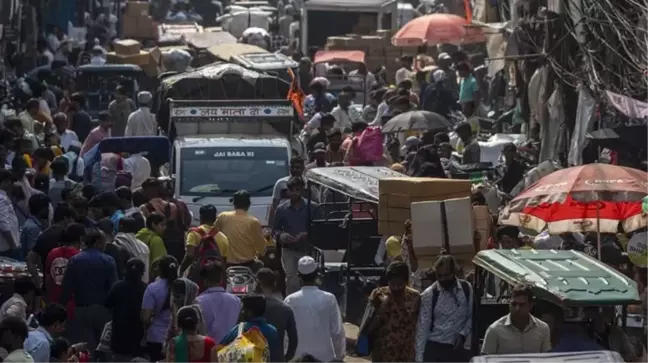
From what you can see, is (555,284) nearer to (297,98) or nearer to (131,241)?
(131,241)

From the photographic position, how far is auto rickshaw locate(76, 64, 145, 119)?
102 feet

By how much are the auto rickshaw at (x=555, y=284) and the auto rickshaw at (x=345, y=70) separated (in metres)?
20.1

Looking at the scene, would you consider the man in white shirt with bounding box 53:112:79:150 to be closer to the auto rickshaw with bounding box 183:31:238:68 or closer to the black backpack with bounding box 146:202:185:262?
the black backpack with bounding box 146:202:185:262

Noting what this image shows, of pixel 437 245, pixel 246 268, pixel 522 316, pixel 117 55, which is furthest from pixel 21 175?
pixel 117 55

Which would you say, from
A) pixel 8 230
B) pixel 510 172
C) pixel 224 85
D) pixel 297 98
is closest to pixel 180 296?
pixel 8 230

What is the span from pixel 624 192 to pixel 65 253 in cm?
466

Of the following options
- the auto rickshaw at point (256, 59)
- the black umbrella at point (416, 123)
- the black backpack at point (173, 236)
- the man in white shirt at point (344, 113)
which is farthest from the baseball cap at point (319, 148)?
the auto rickshaw at point (256, 59)

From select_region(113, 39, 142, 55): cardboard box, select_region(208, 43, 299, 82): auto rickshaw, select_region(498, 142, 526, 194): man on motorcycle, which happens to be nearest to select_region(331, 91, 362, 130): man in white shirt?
select_region(208, 43, 299, 82): auto rickshaw

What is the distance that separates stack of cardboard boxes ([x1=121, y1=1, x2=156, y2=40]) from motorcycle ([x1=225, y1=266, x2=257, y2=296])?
31988mm

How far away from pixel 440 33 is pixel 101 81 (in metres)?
7.06

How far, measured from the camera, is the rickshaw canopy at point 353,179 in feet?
56.1

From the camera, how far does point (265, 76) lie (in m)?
26.8

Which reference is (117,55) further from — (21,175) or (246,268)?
(246,268)

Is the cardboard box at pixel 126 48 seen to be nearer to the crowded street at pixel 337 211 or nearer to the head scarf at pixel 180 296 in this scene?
the crowded street at pixel 337 211
